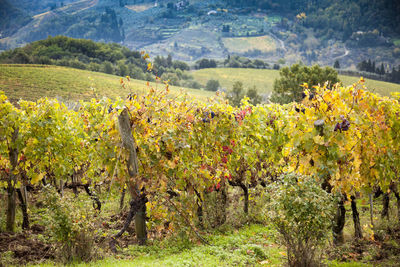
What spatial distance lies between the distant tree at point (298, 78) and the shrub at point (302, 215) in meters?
46.4

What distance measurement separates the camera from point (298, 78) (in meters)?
51.2

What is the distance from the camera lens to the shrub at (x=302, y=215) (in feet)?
14.1

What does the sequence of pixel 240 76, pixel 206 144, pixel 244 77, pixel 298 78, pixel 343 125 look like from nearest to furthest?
pixel 343 125 → pixel 206 144 → pixel 298 78 → pixel 244 77 → pixel 240 76

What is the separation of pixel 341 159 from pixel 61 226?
16.1 ft

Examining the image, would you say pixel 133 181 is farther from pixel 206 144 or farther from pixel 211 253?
pixel 206 144

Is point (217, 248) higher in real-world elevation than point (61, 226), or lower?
lower

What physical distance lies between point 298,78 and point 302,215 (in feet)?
165

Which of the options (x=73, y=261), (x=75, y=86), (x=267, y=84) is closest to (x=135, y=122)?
(x=73, y=261)

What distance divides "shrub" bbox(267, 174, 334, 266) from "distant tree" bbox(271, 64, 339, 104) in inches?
1828

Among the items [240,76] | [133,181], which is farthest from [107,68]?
[133,181]

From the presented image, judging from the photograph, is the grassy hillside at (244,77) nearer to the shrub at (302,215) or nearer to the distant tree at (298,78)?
the distant tree at (298,78)

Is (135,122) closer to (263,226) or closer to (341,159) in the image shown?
(341,159)

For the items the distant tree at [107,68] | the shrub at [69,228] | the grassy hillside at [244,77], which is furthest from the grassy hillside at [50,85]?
the grassy hillside at [244,77]

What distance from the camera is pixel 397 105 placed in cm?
680
